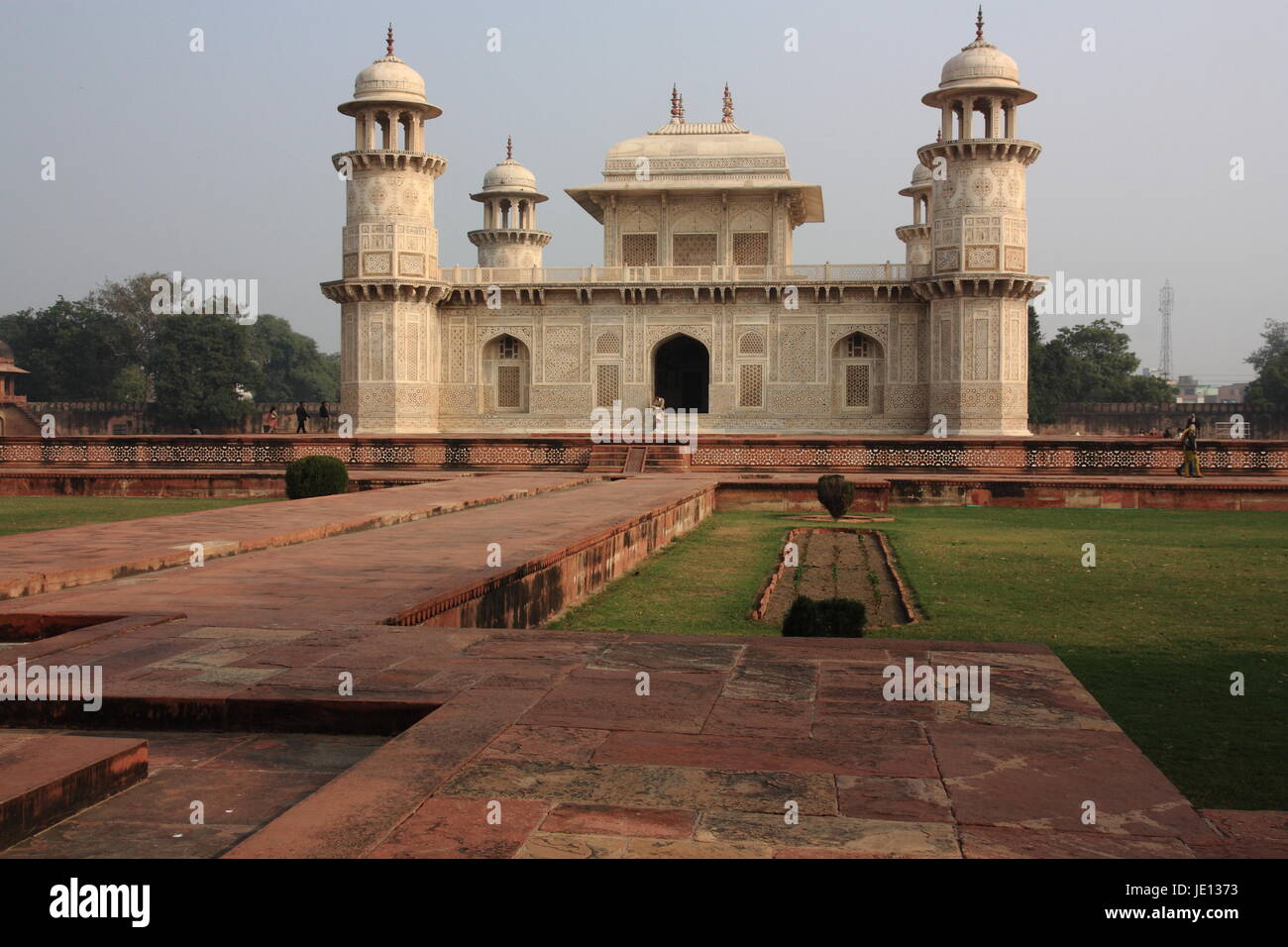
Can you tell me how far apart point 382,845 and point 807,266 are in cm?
2686

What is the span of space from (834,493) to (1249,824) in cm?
1045

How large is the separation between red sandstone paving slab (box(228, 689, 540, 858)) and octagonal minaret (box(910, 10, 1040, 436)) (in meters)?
23.7

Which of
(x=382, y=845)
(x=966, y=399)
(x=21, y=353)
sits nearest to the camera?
(x=382, y=845)

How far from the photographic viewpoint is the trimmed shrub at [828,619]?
16.9 feet

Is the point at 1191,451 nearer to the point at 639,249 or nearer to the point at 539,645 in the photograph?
the point at 639,249

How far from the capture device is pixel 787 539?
10.9 meters

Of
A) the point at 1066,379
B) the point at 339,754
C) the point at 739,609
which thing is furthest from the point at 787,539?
the point at 1066,379

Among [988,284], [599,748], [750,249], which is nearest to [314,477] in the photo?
[599,748]

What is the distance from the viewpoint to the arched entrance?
97.6ft

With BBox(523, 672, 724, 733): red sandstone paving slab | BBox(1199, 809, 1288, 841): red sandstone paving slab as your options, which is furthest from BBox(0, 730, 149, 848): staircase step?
BBox(1199, 809, 1288, 841): red sandstone paving slab

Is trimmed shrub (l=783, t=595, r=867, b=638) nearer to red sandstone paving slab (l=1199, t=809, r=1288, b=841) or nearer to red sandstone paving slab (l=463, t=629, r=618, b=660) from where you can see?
red sandstone paving slab (l=463, t=629, r=618, b=660)

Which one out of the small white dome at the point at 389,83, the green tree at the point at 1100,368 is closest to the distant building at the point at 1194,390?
the green tree at the point at 1100,368
